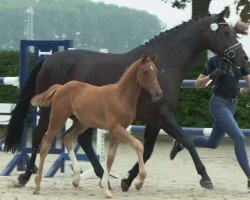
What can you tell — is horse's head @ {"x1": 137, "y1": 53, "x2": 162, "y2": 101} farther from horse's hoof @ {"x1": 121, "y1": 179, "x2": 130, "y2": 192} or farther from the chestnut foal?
horse's hoof @ {"x1": 121, "y1": 179, "x2": 130, "y2": 192}

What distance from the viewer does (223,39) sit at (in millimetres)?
7023

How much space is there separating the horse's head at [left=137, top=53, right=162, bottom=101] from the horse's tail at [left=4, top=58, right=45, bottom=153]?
221 centimetres

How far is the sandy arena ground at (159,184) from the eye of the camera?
21.3 feet

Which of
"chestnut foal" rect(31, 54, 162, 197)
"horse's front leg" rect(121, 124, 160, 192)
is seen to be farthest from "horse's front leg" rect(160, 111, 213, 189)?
"chestnut foal" rect(31, 54, 162, 197)

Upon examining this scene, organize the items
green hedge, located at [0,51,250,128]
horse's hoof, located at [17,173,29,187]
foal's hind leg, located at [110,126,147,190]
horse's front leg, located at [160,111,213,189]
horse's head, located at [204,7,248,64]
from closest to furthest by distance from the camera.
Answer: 1. foal's hind leg, located at [110,126,147,190]
2. horse's front leg, located at [160,111,213,189]
3. horse's head, located at [204,7,248,64]
4. horse's hoof, located at [17,173,29,187]
5. green hedge, located at [0,51,250,128]

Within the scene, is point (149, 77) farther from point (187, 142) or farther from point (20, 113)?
point (20, 113)

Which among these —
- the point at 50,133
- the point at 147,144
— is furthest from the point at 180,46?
the point at 50,133

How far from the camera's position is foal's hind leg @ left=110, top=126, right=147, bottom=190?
593 cm

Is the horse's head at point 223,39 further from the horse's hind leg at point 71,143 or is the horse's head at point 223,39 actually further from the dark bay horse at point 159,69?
the horse's hind leg at point 71,143

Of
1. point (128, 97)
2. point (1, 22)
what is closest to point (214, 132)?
point (128, 97)

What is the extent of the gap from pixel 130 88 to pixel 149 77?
0.32m

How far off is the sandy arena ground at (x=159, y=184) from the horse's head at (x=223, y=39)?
1.48 m

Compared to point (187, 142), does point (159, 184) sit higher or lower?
lower

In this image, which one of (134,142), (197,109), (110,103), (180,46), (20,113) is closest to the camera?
(134,142)
